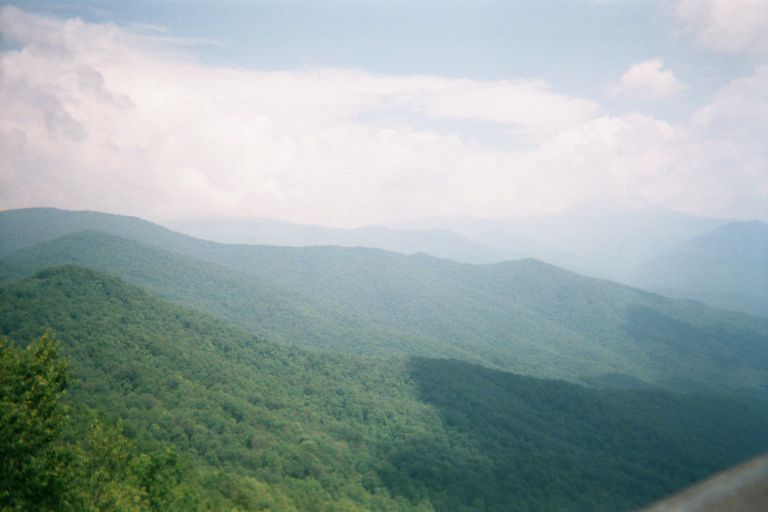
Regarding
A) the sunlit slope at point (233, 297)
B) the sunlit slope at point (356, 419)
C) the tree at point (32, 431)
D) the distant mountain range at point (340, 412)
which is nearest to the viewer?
the tree at point (32, 431)

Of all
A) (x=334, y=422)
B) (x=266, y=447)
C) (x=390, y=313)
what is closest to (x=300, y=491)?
(x=266, y=447)

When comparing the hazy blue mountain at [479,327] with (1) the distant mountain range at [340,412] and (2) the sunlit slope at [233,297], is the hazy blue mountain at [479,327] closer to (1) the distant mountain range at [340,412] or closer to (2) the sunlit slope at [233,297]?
(2) the sunlit slope at [233,297]

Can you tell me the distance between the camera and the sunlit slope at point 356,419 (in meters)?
45.9

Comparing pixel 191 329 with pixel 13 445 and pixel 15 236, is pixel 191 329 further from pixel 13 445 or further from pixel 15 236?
pixel 15 236

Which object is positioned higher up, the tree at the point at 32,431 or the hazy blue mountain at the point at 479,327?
the tree at the point at 32,431

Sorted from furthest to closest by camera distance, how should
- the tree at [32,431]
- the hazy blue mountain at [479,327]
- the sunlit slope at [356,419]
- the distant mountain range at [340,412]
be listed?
the hazy blue mountain at [479,327] → the sunlit slope at [356,419] → the distant mountain range at [340,412] → the tree at [32,431]

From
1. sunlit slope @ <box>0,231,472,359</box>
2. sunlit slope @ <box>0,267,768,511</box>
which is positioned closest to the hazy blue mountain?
sunlit slope @ <box>0,231,472,359</box>

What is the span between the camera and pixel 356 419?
6569 cm

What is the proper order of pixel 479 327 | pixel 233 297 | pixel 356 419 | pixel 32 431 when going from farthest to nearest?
pixel 479 327 < pixel 233 297 < pixel 356 419 < pixel 32 431

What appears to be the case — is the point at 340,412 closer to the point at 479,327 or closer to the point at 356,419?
the point at 356,419

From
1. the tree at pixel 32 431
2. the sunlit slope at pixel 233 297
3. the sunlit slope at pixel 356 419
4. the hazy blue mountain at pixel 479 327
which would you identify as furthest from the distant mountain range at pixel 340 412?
the tree at pixel 32 431

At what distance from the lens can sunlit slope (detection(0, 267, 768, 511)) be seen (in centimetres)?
4594

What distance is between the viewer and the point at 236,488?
34906 mm

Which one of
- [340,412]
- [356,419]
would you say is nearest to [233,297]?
[340,412]
